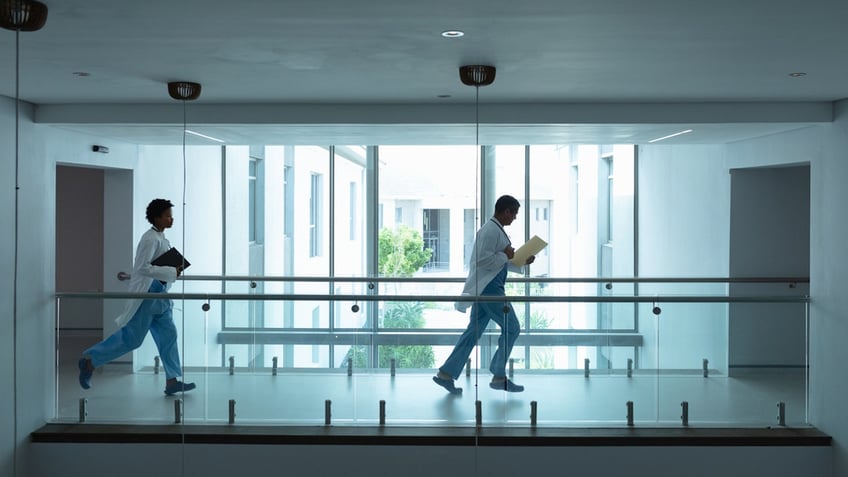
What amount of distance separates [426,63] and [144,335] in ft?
10.1

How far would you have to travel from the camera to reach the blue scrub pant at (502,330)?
5441 millimetres

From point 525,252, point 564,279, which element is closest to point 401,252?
point 564,279

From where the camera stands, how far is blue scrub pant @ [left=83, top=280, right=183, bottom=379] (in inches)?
224

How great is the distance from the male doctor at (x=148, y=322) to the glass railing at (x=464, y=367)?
3.4 inches

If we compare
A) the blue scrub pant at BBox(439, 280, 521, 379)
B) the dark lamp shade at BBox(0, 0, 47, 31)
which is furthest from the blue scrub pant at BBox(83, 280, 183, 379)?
the dark lamp shade at BBox(0, 0, 47, 31)

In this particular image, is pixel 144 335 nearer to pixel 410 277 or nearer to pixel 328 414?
pixel 328 414

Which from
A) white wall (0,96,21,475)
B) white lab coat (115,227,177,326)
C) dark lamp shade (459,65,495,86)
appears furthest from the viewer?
white lab coat (115,227,177,326)

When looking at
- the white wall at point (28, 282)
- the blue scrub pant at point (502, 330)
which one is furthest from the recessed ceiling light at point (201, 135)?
the blue scrub pant at point (502, 330)

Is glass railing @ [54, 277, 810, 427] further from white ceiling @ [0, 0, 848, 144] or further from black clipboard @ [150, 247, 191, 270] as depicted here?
white ceiling @ [0, 0, 848, 144]

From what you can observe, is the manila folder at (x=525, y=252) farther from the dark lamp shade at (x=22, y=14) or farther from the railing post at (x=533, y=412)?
the dark lamp shade at (x=22, y=14)

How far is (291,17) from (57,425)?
383cm

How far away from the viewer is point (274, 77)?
4.50 m

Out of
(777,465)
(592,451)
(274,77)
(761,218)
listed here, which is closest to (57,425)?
(274,77)

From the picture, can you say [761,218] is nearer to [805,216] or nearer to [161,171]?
[805,216]
